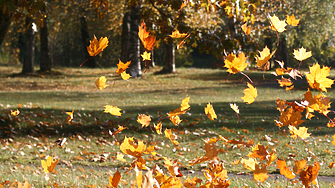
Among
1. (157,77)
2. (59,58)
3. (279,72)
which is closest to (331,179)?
(279,72)

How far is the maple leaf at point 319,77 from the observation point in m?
1.53

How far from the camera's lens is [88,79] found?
66.0ft

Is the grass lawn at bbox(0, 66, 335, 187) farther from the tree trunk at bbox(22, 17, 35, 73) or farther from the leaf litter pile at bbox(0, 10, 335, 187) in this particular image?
the tree trunk at bbox(22, 17, 35, 73)

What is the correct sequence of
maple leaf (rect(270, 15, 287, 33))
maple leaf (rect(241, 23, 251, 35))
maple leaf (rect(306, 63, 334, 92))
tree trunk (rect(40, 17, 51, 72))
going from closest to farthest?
maple leaf (rect(306, 63, 334, 92))
maple leaf (rect(270, 15, 287, 33))
maple leaf (rect(241, 23, 251, 35))
tree trunk (rect(40, 17, 51, 72))

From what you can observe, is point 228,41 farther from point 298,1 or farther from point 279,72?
point 298,1

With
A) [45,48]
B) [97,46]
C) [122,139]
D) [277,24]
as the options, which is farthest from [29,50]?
[277,24]

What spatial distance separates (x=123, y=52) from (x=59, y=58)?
10.0 meters

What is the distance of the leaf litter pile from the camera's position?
1596 millimetres

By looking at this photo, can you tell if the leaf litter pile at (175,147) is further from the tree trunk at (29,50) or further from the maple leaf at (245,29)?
the tree trunk at (29,50)

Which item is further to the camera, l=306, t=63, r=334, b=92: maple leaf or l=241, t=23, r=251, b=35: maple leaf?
l=241, t=23, r=251, b=35: maple leaf

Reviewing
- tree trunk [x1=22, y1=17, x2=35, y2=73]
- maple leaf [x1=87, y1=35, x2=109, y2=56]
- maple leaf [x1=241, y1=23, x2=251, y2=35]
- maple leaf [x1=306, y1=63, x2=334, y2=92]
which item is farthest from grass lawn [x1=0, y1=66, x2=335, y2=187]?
tree trunk [x1=22, y1=17, x2=35, y2=73]

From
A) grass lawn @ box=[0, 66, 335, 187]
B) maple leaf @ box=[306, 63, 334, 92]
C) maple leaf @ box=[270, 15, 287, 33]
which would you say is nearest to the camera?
maple leaf @ box=[306, 63, 334, 92]

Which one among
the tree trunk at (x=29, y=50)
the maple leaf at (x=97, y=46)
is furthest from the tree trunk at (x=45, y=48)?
the maple leaf at (x=97, y=46)

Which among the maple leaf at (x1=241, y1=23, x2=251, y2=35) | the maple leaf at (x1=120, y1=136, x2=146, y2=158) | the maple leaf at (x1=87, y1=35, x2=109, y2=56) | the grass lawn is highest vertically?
the maple leaf at (x1=241, y1=23, x2=251, y2=35)
